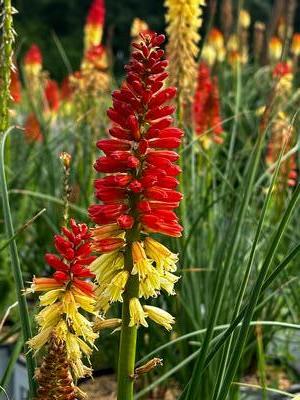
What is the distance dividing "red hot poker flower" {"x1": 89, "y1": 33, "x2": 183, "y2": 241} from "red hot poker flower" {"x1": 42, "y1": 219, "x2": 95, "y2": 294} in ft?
0.11

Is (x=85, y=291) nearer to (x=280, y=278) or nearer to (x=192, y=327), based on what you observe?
(x=192, y=327)

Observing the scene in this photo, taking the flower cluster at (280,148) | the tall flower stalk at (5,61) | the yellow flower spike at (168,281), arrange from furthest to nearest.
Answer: the flower cluster at (280,148) → the tall flower stalk at (5,61) → the yellow flower spike at (168,281)

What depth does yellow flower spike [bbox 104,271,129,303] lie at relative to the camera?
63.9 inches

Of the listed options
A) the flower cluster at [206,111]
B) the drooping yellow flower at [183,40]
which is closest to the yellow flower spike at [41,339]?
the drooping yellow flower at [183,40]

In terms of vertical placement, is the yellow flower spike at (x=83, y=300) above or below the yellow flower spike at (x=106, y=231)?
below

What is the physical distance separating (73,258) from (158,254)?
170mm

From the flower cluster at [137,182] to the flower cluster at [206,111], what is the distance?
247 centimetres

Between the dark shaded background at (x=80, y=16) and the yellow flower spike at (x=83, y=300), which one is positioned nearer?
the yellow flower spike at (x=83, y=300)

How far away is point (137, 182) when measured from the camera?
1588 mm

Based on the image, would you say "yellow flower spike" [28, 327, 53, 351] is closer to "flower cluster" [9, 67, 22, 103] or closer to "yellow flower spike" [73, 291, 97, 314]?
"yellow flower spike" [73, 291, 97, 314]

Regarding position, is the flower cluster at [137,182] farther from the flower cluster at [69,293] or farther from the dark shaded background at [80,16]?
the dark shaded background at [80,16]

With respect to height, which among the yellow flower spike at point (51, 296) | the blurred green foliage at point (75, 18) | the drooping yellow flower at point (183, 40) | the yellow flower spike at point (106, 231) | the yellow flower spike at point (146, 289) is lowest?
the yellow flower spike at point (51, 296)

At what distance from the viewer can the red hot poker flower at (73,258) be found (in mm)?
1603

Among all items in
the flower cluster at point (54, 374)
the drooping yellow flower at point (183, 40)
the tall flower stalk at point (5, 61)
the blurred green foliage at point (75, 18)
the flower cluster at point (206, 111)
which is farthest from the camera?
the blurred green foliage at point (75, 18)
